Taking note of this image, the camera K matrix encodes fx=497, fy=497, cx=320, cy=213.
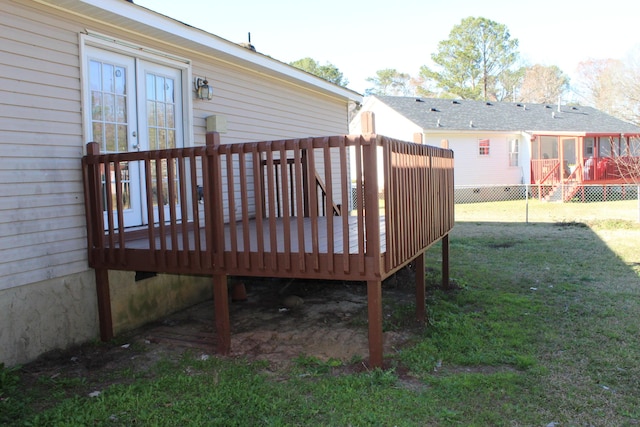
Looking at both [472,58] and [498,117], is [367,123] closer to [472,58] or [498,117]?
[498,117]

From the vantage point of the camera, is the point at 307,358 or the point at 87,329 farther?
the point at 87,329

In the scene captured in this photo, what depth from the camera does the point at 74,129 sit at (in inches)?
167

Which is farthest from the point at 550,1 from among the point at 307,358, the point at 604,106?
the point at 307,358

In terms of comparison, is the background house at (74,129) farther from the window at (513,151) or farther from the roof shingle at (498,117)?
the window at (513,151)

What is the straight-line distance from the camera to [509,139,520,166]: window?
2130 cm

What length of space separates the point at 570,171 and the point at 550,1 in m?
15.9

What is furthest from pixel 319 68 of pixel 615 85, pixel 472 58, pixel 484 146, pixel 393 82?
pixel 484 146

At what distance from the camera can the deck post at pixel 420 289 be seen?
4.70 meters

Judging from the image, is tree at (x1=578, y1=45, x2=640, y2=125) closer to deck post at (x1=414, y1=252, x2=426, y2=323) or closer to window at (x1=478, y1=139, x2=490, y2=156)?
window at (x1=478, y1=139, x2=490, y2=156)

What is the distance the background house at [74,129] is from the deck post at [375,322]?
2.45 metres

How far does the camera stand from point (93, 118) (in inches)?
179

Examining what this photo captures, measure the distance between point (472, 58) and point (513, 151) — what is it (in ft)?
52.4

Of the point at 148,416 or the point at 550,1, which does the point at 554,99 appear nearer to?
the point at 550,1

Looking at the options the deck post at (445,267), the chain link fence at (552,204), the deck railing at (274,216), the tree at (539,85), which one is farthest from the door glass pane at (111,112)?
the tree at (539,85)
